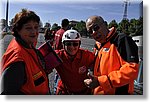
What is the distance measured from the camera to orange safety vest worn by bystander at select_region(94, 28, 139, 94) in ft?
4.62

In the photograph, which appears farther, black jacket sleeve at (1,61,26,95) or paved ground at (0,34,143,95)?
paved ground at (0,34,143,95)

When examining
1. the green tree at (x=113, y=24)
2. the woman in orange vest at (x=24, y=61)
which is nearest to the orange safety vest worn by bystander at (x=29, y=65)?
the woman in orange vest at (x=24, y=61)

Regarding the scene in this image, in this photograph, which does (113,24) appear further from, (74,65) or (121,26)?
(74,65)

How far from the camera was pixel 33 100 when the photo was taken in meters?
1.60

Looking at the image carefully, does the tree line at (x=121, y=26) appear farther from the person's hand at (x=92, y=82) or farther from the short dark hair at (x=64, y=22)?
the person's hand at (x=92, y=82)

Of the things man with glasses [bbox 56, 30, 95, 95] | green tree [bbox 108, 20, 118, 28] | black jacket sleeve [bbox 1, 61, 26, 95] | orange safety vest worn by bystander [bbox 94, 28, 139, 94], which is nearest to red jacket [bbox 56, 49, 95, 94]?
man with glasses [bbox 56, 30, 95, 95]

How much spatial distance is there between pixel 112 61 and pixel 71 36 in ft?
1.00

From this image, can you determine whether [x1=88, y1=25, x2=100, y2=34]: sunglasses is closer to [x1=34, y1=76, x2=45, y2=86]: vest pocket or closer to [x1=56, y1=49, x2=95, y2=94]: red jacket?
[x1=56, y1=49, x2=95, y2=94]: red jacket

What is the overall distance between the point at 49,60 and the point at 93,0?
19.7 inches

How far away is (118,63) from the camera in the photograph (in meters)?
1.45

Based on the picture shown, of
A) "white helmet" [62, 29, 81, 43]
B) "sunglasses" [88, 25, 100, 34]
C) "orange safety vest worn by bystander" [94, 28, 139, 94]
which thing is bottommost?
"orange safety vest worn by bystander" [94, 28, 139, 94]

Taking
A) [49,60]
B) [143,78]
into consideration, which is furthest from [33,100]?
[143,78]

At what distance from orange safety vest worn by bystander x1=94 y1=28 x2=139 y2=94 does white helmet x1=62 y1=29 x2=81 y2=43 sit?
17cm

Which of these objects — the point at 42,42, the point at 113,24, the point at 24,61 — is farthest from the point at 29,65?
the point at 113,24
